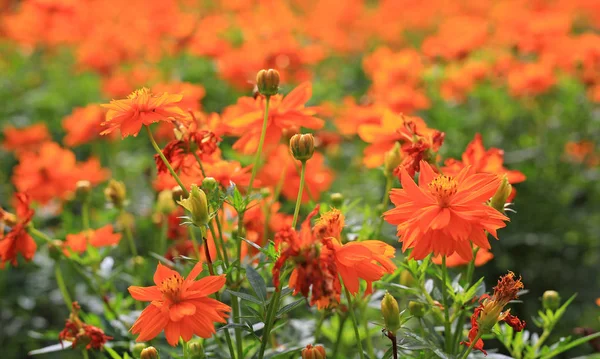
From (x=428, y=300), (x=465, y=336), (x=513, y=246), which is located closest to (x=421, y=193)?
(x=428, y=300)

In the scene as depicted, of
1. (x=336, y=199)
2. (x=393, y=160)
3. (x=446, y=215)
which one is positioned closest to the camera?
(x=446, y=215)

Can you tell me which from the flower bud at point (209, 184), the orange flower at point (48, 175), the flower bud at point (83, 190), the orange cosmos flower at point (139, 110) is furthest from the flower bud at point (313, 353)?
the orange flower at point (48, 175)

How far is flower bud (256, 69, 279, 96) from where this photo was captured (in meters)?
1.02

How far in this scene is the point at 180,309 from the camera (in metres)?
0.88

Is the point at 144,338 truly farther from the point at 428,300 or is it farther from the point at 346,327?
→ the point at 346,327

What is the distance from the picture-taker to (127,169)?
250 centimetres

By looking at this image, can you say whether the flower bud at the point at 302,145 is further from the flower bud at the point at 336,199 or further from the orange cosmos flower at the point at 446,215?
the flower bud at the point at 336,199

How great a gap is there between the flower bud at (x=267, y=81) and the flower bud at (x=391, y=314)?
344 mm

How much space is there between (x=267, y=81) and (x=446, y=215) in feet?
1.08

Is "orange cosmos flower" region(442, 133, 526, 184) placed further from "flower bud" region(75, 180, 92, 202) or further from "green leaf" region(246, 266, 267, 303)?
"flower bud" region(75, 180, 92, 202)

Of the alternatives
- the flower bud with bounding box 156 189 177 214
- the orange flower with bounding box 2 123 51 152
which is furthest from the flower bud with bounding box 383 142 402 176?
the orange flower with bounding box 2 123 51 152

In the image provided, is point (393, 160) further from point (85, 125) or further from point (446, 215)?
point (85, 125)

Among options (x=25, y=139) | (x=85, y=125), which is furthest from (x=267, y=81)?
(x=25, y=139)

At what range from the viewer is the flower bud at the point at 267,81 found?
102cm
